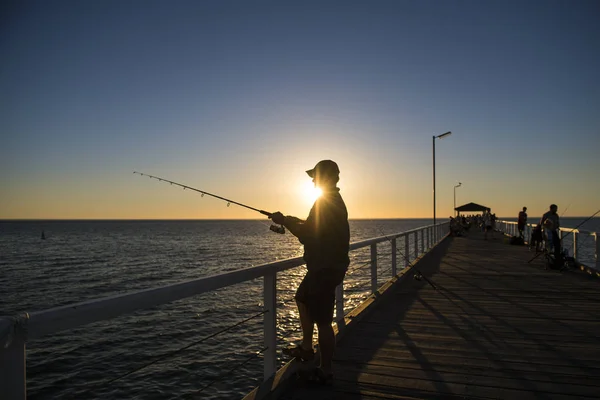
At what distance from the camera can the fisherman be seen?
3.31 meters

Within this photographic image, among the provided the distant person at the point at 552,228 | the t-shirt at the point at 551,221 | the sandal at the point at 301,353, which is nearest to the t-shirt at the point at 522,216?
the distant person at the point at 552,228

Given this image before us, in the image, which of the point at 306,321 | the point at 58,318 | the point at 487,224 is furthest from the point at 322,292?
the point at 487,224

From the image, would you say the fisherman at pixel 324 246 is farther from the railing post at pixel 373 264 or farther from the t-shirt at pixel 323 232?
the railing post at pixel 373 264

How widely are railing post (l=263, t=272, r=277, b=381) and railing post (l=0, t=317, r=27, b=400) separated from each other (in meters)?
1.98

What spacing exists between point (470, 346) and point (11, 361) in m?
4.35

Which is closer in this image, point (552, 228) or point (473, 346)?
point (473, 346)

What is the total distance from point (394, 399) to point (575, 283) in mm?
7466

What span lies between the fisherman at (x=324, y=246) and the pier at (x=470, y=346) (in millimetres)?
628

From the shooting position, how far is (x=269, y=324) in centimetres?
340

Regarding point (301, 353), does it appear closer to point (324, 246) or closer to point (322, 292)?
point (322, 292)

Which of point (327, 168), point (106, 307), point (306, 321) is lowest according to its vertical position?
point (306, 321)

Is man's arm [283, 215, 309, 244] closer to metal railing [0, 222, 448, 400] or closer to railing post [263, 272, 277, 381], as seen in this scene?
railing post [263, 272, 277, 381]

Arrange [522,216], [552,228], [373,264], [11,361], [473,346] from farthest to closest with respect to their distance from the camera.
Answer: [522,216] < [552,228] < [373,264] < [473,346] < [11,361]

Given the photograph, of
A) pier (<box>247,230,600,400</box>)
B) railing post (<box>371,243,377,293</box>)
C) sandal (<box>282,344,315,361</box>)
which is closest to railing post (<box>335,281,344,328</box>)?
pier (<box>247,230,600,400</box>)
